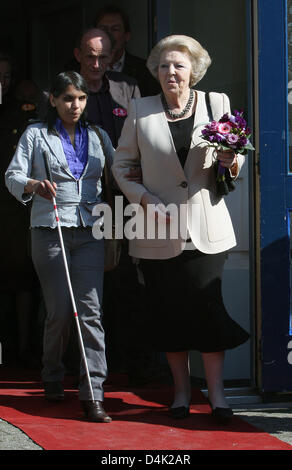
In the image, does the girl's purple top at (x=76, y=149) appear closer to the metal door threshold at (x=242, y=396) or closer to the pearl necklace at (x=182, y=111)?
the pearl necklace at (x=182, y=111)

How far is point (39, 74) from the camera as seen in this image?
8391 mm

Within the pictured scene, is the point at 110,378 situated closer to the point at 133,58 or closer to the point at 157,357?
the point at 157,357

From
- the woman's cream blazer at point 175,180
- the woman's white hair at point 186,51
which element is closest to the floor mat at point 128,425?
the woman's cream blazer at point 175,180

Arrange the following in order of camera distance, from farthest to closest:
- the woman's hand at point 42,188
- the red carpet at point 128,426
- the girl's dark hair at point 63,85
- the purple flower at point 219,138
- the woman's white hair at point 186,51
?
the girl's dark hair at point 63,85
the woman's white hair at point 186,51
the woman's hand at point 42,188
the purple flower at point 219,138
the red carpet at point 128,426

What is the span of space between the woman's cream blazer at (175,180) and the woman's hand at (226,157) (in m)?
0.15

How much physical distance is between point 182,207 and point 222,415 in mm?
1074

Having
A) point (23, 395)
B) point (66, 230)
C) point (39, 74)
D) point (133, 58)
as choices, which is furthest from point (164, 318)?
point (39, 74)

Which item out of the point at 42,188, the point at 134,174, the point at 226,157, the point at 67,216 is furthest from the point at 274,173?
the point at 42,188

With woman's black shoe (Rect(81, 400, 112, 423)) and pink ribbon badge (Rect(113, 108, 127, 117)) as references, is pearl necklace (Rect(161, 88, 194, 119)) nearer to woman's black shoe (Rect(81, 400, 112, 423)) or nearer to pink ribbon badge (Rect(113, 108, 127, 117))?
pink ribbon badge (Rect(113, 108, 127, 117))

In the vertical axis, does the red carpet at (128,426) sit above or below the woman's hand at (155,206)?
below

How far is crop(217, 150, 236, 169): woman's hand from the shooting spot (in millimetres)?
4652

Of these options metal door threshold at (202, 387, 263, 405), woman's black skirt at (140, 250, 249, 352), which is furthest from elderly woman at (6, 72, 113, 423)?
metal door threshold at (202, 387, 263, 405)

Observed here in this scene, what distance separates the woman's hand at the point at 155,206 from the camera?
472 centimetres

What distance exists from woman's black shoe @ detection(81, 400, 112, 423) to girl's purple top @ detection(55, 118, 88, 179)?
3.89ft
